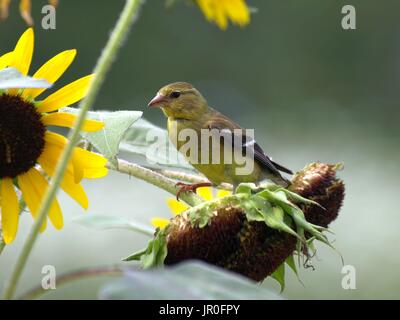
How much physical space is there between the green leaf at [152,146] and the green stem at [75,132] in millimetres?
424

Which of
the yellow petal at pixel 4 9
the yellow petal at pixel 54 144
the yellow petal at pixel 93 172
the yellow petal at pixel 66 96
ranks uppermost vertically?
the yellow petal at pixel 4 9

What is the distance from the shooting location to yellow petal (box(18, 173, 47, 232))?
0.76m

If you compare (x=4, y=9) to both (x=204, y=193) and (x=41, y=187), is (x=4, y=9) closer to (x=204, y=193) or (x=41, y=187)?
(x=41, y=187)

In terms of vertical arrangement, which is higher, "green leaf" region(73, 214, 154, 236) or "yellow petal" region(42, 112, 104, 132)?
"yellow petal" region(42, 112, 104, 132)

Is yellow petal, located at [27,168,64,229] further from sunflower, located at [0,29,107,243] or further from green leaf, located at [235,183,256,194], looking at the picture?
green leaf, located at [235,183,256,194]

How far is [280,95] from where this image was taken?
532cm

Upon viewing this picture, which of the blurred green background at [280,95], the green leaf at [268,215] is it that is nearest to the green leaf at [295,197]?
the green leaf at [268,215]

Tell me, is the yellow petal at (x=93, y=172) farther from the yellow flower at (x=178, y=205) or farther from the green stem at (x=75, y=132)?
the green stem at (x=75, y=132)

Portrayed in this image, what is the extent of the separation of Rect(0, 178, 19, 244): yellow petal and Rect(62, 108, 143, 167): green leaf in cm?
8

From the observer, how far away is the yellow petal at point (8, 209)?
2.34ft

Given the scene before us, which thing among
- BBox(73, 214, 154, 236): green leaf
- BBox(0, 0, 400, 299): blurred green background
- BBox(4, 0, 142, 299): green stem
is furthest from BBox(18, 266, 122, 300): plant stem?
BBox(0, 0, 400, 299): blurred green background

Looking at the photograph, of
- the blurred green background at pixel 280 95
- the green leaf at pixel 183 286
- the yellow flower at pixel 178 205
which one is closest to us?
the green leaf at pixel 183 286

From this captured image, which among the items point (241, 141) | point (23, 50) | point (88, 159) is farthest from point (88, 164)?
point (241, 141)

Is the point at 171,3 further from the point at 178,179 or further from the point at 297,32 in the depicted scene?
the point at 297,32
